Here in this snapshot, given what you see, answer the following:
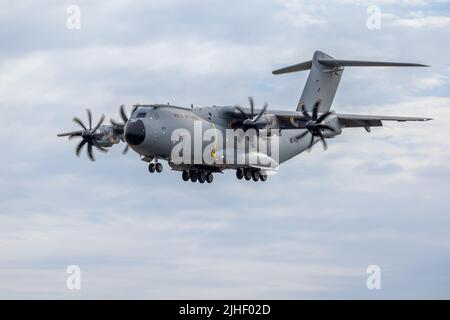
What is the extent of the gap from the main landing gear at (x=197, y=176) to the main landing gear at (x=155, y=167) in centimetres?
207

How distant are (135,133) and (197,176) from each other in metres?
5.08

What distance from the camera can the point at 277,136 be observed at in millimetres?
45562

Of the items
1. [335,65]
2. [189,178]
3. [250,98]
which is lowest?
[189,178]

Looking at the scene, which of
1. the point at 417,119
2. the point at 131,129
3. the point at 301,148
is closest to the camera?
the point at 131,129

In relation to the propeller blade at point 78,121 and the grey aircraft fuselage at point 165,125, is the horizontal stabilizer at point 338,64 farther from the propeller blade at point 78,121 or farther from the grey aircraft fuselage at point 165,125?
the propeller blade at point 78,121

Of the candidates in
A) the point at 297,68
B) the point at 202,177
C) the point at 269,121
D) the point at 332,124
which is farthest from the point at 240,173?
the point at 297,68

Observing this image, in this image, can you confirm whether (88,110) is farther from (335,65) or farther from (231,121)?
(335,65)

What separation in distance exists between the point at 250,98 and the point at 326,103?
761 cm

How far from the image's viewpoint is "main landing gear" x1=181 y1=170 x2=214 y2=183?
43.7 metres

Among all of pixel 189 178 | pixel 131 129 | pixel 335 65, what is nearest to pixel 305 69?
pixel 335 65

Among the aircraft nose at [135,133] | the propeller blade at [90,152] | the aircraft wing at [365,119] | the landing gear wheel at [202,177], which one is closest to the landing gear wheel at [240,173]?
the landing gear wheel at [202,177]

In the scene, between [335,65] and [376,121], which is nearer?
[376,121]

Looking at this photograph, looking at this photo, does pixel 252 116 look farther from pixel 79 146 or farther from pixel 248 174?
pixel 79 146

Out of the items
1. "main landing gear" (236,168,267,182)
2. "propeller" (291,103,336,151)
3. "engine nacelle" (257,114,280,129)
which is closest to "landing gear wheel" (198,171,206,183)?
"main landing gear" (236,168,267,182)
